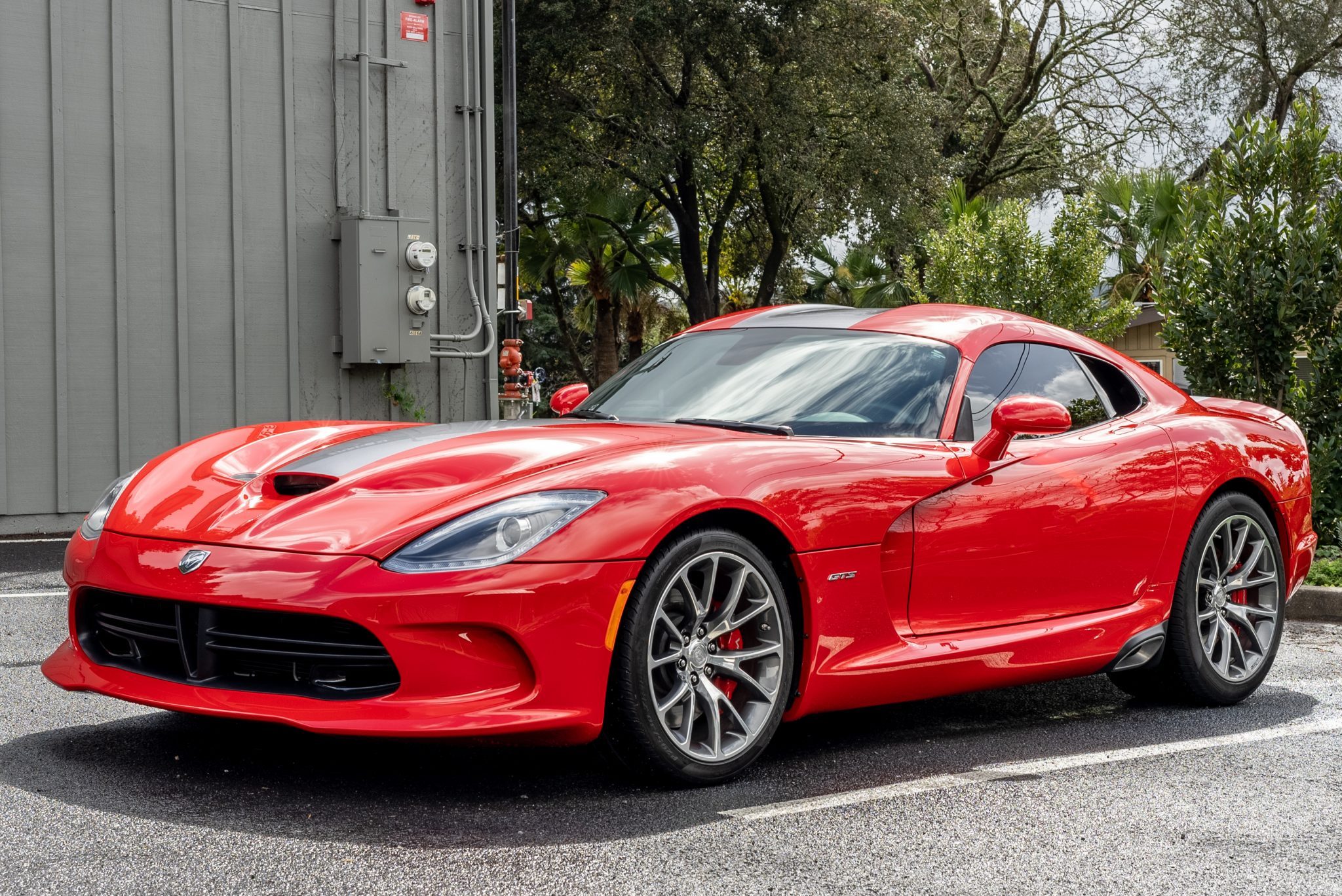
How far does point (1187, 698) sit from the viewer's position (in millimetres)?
5281

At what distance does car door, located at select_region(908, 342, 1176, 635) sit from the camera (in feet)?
14.3

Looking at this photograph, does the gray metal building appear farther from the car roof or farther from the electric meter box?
the car roof

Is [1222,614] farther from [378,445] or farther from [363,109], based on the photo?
[363,109]

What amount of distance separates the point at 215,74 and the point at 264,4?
75 cm

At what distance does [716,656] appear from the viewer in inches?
151

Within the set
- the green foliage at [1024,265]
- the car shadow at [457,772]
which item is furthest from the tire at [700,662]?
the green foliage at [1024,265]

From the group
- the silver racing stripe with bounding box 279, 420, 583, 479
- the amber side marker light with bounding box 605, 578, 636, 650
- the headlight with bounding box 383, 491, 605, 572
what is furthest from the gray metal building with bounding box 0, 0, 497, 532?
the amber side marker light with bounding box 605, 578, 636, 650

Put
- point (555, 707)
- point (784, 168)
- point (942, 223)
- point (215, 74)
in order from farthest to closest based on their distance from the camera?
point (942, 223), point (784, 168), point (215, 74), point (555, 707)

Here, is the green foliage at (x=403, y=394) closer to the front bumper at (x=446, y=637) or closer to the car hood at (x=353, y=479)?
the car hood at (x=353, y=479)

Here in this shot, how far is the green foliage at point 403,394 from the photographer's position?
44.0ft

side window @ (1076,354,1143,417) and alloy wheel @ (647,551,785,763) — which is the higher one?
side window @ (1076,354,1143,417)

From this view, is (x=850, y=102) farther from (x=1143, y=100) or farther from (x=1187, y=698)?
(x=1187, y=698)

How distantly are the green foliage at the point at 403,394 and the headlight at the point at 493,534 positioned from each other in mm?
10057

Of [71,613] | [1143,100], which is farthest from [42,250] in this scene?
[1143,100]
